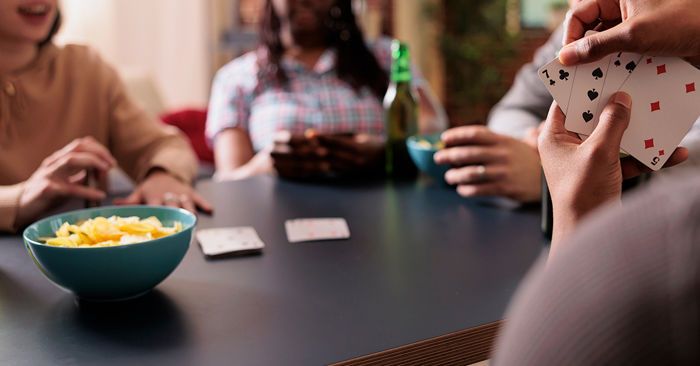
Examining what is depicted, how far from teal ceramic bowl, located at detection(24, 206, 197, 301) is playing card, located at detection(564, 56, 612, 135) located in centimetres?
49

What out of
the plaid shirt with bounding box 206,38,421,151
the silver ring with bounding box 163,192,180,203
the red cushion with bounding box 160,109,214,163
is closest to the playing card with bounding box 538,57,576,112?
the silver ring with bounding box 163,192,180,203

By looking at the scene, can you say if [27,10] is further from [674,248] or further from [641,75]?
[674,248]

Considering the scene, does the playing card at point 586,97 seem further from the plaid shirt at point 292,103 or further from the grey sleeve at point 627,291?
the plaid shirt at point 292,103

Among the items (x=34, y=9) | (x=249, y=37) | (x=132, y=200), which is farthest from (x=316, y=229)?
(x=249, y=37)

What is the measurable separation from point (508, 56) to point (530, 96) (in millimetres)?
3826

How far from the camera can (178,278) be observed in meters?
0.97

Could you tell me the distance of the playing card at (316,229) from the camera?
1141 mm

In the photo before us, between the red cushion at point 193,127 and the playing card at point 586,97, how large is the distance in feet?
7.11

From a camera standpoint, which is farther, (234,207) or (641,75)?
(234,207)

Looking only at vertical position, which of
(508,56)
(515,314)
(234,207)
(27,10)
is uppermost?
(27,10)

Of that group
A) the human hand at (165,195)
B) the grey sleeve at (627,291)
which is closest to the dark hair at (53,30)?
the human hand at (165,195)

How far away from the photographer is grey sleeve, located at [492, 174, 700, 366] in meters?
0.33

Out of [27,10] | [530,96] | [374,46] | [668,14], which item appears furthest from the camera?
[374,46]

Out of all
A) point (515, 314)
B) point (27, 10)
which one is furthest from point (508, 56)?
point (515, 314)
